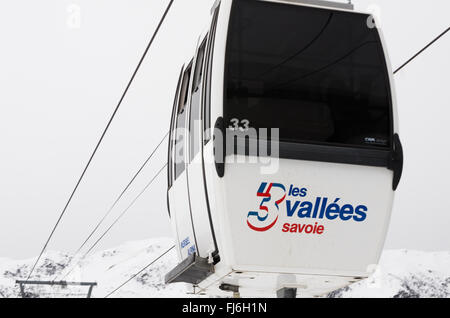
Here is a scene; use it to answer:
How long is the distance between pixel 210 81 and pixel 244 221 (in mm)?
945

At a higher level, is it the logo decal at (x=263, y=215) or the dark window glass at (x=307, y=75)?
the dark window glass at (x=307, y=75)

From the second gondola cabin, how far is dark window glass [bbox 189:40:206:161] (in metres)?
0.12

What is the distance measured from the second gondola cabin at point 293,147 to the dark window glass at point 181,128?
724mm

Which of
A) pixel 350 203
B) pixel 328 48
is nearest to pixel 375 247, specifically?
pixel 350 203

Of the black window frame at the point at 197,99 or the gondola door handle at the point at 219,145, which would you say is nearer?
the gondola door handle at the point at 219,145

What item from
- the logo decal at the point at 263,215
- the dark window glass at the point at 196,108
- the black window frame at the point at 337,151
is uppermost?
the dark window glass at the point at 196,108

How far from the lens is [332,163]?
488cm

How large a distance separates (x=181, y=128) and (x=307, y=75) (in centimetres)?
161

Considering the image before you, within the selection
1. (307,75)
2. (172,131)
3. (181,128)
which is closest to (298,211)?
(307,75)

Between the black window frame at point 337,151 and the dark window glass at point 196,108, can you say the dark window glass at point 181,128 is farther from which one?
the black window frame at point 337,151

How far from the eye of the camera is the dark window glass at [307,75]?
188 inches

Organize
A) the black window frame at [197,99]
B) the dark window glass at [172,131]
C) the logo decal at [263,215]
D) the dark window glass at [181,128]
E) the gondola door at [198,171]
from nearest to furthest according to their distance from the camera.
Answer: the logo decal at [263,215] < the gondola door at [198,171] < the black window frame at [197,99] < the dark window glass at [181,128] < the dark window glass at [172,131]

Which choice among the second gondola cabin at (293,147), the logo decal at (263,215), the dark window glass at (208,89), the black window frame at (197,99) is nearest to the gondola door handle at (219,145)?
the second gondola cabin at (293,147)
